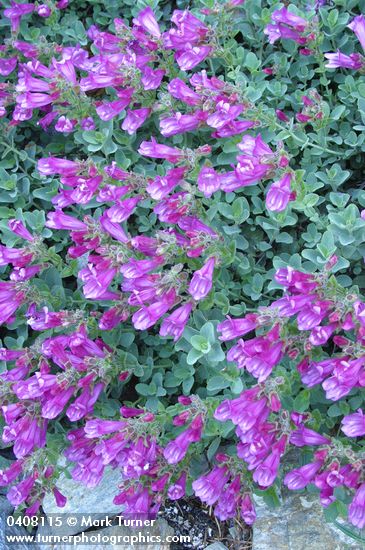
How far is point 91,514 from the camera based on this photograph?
3537 mm

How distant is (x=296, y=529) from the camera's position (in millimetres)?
3193

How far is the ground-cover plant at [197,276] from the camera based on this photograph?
9.02 ft

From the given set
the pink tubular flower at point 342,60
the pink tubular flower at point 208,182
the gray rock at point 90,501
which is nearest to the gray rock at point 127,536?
the gray rock at point 90,501

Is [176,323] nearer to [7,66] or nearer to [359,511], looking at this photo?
[359,511]

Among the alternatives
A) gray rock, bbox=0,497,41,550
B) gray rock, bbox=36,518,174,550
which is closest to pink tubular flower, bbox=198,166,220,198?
gray rock, bbox=36,518,174,550

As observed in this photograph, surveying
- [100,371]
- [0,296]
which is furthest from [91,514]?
[0,296]

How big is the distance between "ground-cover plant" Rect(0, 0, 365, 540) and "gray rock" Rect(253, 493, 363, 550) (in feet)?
0.34

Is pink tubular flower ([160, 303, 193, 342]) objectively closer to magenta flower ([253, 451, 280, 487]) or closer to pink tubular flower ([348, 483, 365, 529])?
magenta flower ([253, 451, 280, 487])

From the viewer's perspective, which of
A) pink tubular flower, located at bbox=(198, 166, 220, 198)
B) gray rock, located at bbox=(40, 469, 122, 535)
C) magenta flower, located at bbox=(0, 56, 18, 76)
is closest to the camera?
pink tubular flower, located at bbox=(198, 166, 220, 198)

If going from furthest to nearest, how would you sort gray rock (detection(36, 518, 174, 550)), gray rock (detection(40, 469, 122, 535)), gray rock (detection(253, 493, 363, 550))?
gray rock (detection(40, 469, 122, 535)) < gray rock (detection(36, 518, 174, 550)) < gray rock (detection(253, 493, 363, 550))

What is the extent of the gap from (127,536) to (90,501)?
0.99ft

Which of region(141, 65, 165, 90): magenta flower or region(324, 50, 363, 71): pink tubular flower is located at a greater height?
region(324, 50, 363, 71): pink tubular flower

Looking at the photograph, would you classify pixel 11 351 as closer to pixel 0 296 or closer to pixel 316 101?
pixel 0 296

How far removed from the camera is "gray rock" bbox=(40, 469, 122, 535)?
3.53 meters
